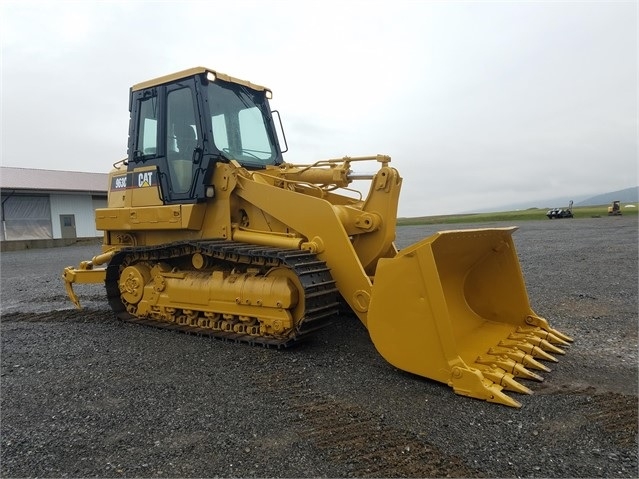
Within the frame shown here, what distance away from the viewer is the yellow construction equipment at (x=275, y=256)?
4016mm

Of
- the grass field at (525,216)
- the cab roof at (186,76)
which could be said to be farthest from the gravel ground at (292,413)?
the grass field at (525,216)

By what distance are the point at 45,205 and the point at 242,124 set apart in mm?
25104

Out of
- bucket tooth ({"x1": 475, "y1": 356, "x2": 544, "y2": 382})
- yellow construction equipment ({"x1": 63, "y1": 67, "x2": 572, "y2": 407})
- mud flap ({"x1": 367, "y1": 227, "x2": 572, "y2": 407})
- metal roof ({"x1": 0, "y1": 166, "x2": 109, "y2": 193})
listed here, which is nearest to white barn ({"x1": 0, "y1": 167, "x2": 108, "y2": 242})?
metal roof ({"x1": 0, "y1": 166, "x2": 109, "y2": 193})

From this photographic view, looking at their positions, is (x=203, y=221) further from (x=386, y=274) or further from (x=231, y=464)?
(x=231, y=464)

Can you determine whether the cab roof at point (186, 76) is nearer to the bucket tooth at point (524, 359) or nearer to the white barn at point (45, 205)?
the bucket tooth at point (524, 359)

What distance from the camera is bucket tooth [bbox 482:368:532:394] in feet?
12.0

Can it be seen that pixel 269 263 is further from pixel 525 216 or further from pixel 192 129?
pixel 525 216

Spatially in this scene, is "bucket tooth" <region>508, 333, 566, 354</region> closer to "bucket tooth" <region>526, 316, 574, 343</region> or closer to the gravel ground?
the gravel ground

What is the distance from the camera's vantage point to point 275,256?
496cm

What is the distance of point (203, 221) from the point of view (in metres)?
6.20

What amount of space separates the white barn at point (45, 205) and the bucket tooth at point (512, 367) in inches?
1095

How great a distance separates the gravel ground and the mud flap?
186mm

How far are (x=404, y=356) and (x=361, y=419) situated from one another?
835 millimetres

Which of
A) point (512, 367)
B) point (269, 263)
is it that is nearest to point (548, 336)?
point (512, 367)
